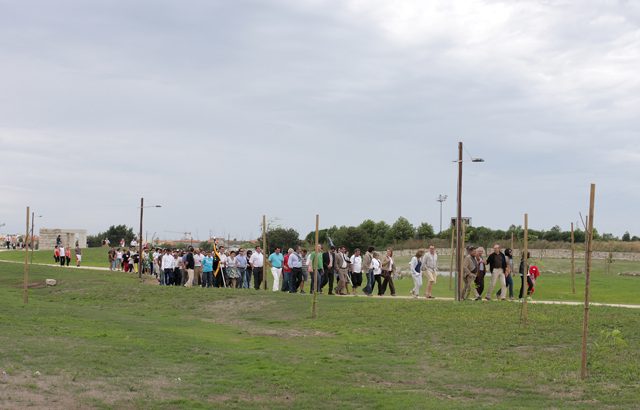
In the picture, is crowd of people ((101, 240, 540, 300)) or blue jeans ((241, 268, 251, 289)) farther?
blue jeans ((241, 268, 251, 289))

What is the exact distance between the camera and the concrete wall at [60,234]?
102 m

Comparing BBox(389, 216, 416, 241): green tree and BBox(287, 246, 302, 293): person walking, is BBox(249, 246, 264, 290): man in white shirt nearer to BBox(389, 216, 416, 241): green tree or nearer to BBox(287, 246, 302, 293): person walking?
BBox(287, 246, 302, 293): person walking

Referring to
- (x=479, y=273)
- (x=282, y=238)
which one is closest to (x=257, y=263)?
(x=479, y=273)

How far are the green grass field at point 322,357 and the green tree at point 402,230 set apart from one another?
85.3 m

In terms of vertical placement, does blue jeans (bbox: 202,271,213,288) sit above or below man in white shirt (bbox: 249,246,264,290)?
below

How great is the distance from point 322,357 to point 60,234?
89.5 metres

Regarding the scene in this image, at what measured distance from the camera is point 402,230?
11538 cm

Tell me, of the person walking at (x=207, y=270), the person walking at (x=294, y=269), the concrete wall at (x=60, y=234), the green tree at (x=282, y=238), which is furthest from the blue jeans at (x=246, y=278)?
the concrete wall at (x=60, y=234)

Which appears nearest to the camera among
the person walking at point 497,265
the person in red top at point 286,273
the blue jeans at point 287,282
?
the person walking at point 497,265

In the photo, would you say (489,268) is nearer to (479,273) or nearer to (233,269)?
(479,273)

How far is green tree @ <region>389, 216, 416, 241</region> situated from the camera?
114062mm

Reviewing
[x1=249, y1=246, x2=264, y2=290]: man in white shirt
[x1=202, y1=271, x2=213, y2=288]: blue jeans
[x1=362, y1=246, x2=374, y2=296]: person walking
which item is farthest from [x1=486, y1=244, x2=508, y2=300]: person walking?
[x1=202, y1=271, x2=213, y2=288]: blue jeans

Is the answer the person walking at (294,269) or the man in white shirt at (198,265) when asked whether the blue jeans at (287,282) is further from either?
the man in white shirt at (198,265)

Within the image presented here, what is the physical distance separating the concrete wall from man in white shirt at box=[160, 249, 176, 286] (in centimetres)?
6336
